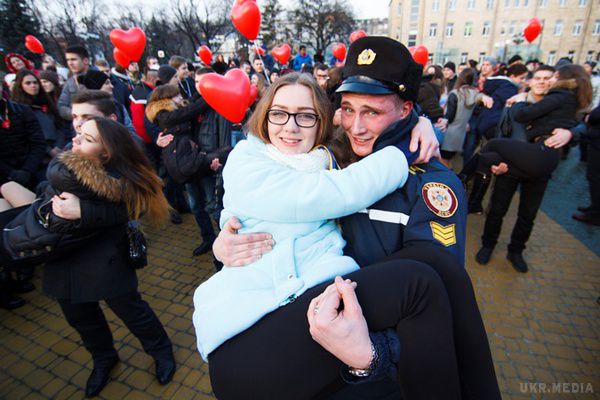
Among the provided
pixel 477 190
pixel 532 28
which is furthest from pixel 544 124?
pixel 532 28

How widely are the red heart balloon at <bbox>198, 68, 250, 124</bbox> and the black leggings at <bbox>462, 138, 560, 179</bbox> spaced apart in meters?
2.95

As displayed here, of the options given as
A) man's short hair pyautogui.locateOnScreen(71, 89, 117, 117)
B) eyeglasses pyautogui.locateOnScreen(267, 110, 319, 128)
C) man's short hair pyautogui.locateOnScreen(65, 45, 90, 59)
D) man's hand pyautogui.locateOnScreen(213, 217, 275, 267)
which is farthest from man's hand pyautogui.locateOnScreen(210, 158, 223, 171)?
man's short hair pyautogui.locateOnScreen(65, 45, 90, 59)

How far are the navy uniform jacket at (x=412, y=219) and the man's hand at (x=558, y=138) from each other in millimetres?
2923

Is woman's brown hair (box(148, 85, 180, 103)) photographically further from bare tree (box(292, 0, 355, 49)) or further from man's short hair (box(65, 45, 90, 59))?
bare tree (box(292, 0, 355, 49))

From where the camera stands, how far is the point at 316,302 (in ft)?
3.77

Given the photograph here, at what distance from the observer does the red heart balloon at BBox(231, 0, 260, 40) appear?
516cm

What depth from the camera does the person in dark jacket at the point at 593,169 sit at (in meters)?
5.02

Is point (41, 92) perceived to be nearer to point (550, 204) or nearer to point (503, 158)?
point (503, 158)

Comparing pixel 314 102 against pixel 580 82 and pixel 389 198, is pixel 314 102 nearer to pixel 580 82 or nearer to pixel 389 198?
pixel 389 198

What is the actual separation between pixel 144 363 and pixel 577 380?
4.05 m

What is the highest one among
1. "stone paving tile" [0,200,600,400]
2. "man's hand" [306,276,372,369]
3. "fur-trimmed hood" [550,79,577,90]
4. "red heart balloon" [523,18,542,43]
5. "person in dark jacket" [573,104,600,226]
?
"red heart balloon" [523,18,542,43]

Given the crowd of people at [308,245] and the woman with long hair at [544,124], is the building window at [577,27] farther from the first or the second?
the crowd of people at [308,245]

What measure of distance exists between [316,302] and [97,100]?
3.16 metres

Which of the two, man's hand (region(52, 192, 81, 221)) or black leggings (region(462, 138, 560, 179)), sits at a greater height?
man's hand (region(52, 192, 81, 221))
